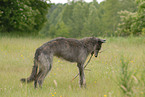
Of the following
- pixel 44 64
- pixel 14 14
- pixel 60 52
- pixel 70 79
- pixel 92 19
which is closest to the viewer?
pixel 44 64

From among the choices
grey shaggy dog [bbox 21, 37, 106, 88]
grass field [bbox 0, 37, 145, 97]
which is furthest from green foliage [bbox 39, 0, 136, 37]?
grey shaggy dog [bbox 21, 37, 106, 88]

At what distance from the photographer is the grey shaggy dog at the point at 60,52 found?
15.1ft

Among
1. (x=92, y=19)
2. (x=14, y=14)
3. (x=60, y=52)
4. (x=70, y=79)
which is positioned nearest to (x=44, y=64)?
(x=60, y=52)

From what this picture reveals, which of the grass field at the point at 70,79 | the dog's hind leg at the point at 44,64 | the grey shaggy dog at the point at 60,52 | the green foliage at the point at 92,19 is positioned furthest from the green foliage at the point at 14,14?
the green foliage at the point at 92,19

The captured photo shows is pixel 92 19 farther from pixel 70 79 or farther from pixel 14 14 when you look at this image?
pixel 70 79

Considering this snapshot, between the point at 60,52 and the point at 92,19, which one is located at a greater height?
the point at 92,19

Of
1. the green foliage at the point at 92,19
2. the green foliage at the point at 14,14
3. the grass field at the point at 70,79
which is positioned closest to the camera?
the grass field at the point at 70,79

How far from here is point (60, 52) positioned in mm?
4879

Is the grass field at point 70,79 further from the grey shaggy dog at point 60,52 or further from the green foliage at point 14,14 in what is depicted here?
the green foliage at point 14,14

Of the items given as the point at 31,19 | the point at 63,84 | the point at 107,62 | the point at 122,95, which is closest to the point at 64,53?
the point at 63,84

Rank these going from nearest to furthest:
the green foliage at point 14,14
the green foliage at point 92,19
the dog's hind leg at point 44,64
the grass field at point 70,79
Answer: the grass field at point 70,79 → the dog's hind leg at point 44,64 → the green foliage at point 14,14 → the green foliage at point 92,19

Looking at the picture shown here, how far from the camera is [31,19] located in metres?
18.1

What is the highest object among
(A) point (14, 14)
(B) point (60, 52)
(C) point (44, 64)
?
(A) point (14, 14)

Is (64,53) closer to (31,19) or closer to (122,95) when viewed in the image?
(122,95)
